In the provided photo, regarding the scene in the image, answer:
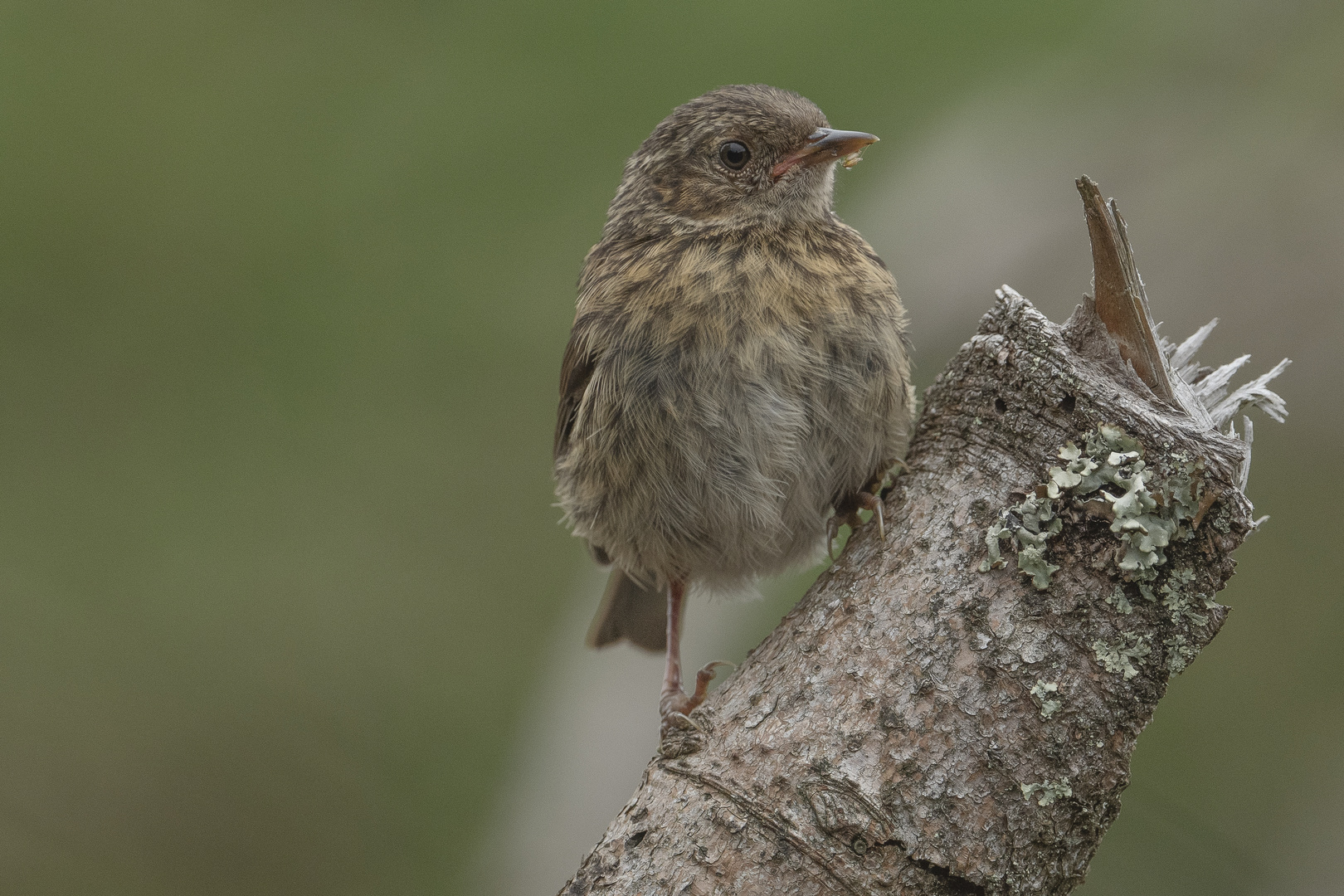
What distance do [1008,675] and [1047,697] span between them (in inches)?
2.8

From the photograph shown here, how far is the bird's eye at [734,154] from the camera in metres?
3.03

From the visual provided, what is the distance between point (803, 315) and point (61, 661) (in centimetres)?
339

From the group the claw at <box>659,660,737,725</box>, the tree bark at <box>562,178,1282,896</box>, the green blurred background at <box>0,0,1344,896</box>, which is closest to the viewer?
the tree bark at <box>562,178,1282,896</box>

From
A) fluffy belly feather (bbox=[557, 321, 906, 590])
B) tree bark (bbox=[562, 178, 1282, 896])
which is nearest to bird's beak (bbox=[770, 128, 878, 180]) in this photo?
fluffy belly feather (bbox=[557, 321, 906, 590])

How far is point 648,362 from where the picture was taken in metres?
2.71

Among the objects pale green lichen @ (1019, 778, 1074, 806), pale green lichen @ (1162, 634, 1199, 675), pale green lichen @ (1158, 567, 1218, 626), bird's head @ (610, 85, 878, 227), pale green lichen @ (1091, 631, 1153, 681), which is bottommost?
pale green lichen @ (1019, 778, 1074, 806)

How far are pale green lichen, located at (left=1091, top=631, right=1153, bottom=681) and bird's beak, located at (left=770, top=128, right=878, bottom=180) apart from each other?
5.09 ft

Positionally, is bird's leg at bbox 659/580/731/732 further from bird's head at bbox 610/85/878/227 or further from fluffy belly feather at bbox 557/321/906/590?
bird's head at bbox 610/85/878/227

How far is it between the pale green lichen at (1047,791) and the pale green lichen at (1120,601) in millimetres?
307

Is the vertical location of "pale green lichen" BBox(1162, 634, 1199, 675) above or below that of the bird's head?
below

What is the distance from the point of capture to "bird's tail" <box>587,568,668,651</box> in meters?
3.74

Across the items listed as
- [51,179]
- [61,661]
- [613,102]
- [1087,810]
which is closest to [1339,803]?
[1087,810]

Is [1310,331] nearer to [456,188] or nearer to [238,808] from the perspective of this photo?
[456,188]

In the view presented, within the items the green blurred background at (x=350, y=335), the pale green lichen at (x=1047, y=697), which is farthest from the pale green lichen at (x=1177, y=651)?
the green blurred background at (x=350, y=335)
